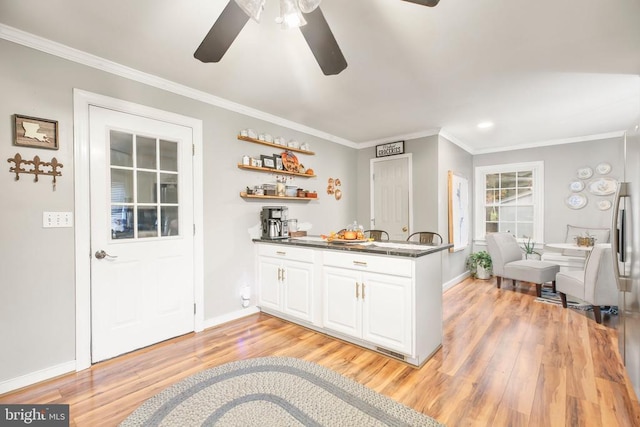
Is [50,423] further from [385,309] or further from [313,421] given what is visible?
[385,309]

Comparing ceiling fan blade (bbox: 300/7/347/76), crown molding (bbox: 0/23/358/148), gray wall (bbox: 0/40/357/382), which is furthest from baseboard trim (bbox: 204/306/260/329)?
ceiling fan blade (bbox: 300/7/347/76)

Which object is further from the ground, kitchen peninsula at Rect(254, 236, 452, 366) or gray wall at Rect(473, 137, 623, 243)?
gray wall at Rect(473, 137, 623, 243)

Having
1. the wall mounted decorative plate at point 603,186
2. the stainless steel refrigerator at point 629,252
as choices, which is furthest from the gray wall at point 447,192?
the stainless steel refrigerator at point 629,252

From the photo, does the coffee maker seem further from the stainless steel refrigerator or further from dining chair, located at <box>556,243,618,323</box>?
dining chair, located at <box>556,243,618,323</box>

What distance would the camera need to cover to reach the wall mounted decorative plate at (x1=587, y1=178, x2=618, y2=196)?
14.4 ft

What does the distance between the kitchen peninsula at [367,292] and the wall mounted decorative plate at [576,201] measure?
381cm

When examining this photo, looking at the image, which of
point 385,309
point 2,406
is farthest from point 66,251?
point 385,309

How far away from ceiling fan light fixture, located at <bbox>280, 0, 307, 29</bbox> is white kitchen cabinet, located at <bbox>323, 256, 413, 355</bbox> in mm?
1751

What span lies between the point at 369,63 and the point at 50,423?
→ 329 cm

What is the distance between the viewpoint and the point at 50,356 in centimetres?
210

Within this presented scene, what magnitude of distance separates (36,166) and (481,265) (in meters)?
6.03

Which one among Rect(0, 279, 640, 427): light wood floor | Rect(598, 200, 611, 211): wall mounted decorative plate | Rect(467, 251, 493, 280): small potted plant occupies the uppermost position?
Rect(598, 200, 611, 211): wall mounted decorative plate

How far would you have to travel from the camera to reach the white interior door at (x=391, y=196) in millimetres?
4562

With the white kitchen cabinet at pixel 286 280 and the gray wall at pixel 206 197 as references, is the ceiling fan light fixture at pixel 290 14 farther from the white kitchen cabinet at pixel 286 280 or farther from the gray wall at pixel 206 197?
the white kitchen cabinet at pixel 286 280
